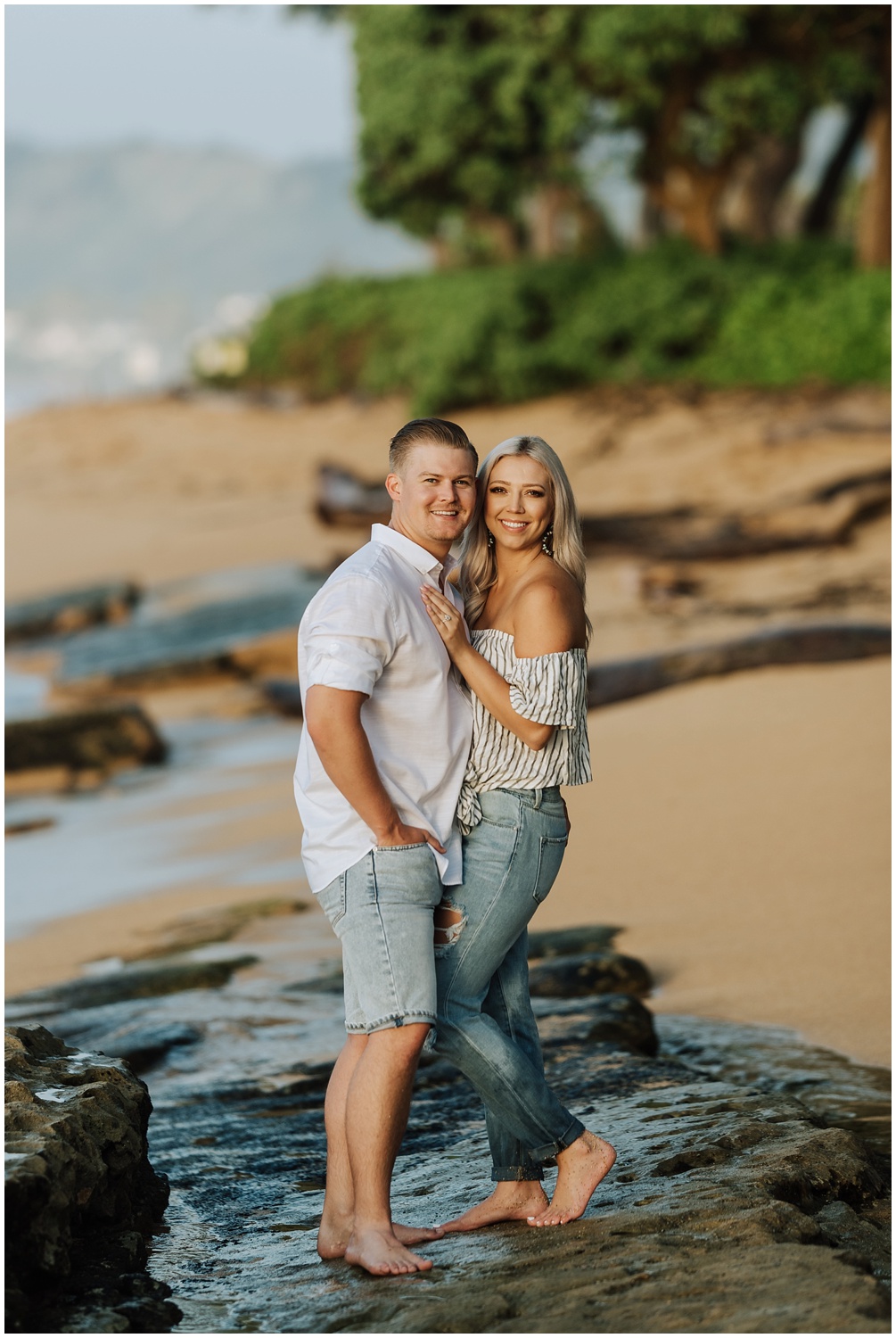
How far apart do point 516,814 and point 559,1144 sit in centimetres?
73

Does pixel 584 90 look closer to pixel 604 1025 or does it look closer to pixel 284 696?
pixel 284 696

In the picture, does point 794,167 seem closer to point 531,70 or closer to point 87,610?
point 531,70

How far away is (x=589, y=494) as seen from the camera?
1641cm

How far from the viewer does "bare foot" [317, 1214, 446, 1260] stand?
10.9 feet

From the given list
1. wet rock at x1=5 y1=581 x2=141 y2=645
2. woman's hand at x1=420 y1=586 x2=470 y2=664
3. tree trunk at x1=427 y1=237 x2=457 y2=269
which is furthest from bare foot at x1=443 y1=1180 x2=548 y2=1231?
tree trunk at x1=427 y1=237 x2=457 y2=269

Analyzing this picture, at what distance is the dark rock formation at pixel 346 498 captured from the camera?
1517cm

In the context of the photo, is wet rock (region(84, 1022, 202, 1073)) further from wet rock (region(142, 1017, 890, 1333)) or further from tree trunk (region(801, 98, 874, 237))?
tree trunk (region(801, 98, 874, 237))

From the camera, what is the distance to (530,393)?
19562 mm

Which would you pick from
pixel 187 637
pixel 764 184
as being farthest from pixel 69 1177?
pixel 764 184

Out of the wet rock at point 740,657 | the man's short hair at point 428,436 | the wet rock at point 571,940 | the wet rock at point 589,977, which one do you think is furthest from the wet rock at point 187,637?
the man's short hair at point 428,436

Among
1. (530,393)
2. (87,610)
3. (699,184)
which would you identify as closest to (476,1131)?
(87,610)

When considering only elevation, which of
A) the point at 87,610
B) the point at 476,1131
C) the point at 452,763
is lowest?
the point at 476,1131

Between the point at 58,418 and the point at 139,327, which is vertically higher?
the point at 139,327

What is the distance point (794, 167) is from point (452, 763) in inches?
969
